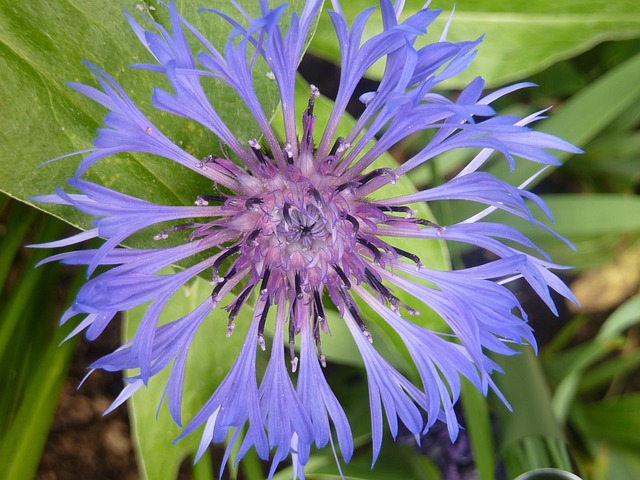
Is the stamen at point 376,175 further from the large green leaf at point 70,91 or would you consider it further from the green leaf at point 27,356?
the green leaf at point 27,356

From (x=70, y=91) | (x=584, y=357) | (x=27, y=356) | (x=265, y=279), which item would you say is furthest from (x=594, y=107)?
(x=27, y=356)

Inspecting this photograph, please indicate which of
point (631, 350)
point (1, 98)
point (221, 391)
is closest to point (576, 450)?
point (631, 350)

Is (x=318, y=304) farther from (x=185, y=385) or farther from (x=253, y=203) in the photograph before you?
(x=185, y=385)

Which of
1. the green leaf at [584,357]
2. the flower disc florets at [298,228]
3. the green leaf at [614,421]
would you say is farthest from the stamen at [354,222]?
the green leaf at [614,421]

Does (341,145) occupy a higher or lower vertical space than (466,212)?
lower

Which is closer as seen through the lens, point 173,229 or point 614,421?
point 173,229

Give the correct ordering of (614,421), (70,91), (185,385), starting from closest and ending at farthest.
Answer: (70,91)
(185,385)
(614,421)
